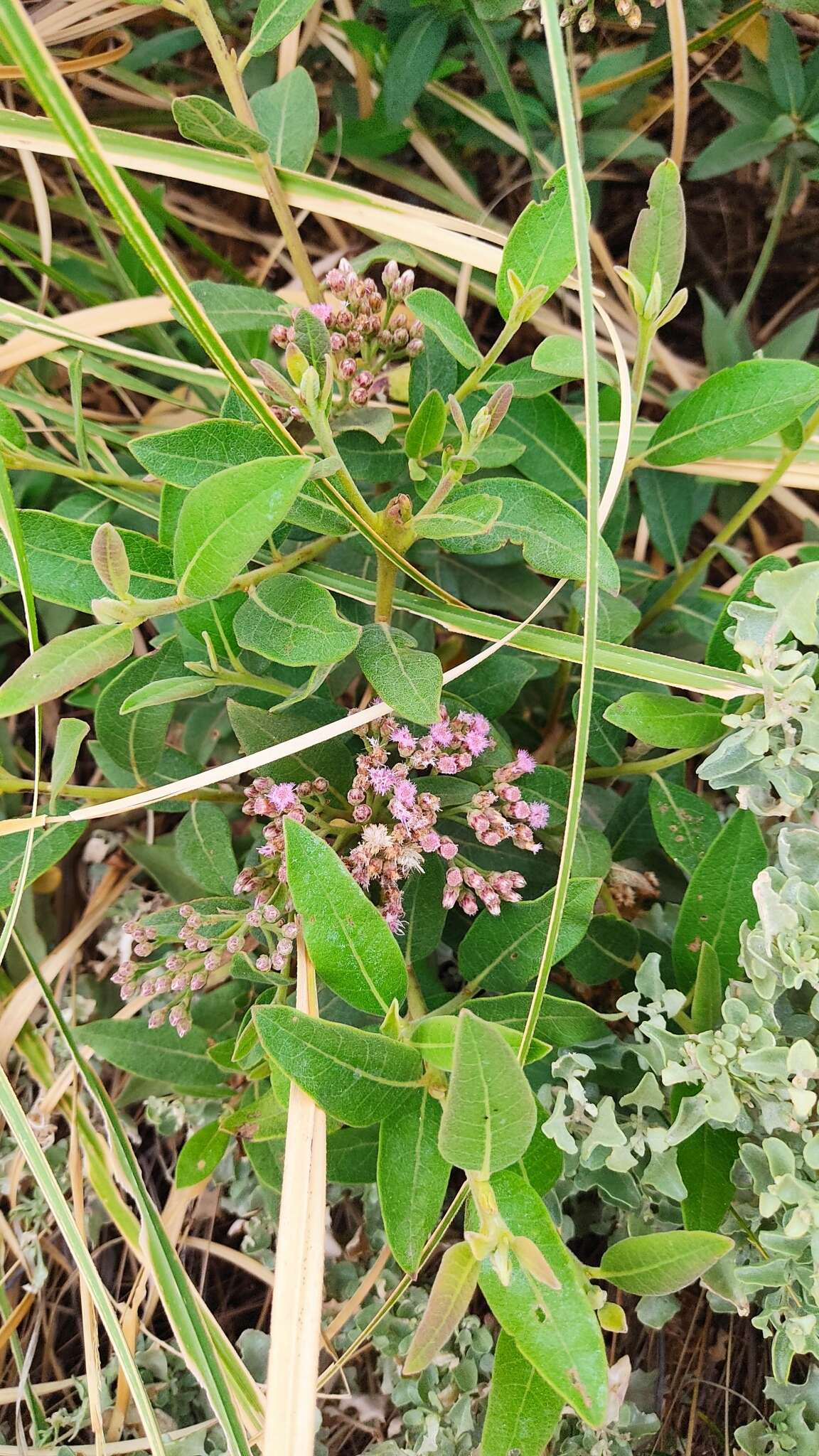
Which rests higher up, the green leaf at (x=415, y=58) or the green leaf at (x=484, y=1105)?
the green leaf at (x=415, y=58)

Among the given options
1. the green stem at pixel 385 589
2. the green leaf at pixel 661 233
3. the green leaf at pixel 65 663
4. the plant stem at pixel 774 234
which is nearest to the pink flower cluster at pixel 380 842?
the green stem at pixel 385 589

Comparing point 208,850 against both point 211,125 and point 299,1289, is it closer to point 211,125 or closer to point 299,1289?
point 299,1289

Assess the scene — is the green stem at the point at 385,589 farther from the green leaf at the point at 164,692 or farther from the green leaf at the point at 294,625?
the green leaf at the point at 164,692

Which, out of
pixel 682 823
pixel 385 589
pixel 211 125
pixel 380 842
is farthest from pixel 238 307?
pixel 682 823

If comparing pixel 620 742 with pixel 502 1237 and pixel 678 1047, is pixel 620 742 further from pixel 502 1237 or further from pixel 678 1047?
pixel 502 1237

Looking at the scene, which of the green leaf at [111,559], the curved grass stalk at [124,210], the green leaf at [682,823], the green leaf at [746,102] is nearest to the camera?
the curved grass stalk at [124,210]
